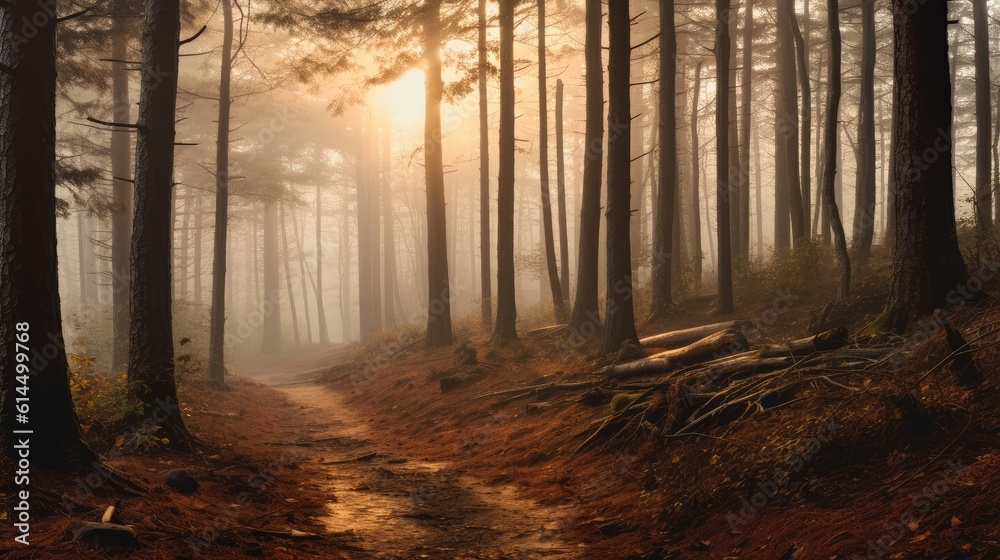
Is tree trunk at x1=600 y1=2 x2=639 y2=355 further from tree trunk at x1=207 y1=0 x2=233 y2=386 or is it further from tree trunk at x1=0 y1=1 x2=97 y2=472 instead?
tree trunk at x1=207 y1=0 x2=233 y2=386

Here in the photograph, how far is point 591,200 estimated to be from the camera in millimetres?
14719

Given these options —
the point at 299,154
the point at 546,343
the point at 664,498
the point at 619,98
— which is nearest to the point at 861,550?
the point at 664,498

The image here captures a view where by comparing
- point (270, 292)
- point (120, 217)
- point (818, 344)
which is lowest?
point (818, 344)

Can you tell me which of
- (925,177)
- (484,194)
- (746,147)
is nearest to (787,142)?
(746,147)

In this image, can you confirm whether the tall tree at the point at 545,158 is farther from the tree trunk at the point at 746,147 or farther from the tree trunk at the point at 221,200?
the tree trunk at the point at 221,200

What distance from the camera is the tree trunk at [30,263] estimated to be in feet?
17.6

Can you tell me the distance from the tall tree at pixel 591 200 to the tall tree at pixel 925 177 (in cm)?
714

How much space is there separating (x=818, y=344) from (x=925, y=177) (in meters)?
2.11

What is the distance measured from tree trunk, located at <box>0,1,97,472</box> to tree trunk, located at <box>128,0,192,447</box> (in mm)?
2409

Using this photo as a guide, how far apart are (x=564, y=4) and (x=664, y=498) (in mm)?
19371

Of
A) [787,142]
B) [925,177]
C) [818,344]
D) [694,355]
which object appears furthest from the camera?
[787,142]

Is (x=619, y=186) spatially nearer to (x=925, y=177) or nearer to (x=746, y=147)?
(x=925, y=177)

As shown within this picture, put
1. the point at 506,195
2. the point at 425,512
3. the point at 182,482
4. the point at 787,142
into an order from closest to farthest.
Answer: the point at 182,482, the point at 425,512, the point at 506,195, the point at 787,142

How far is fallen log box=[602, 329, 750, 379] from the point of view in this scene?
339 inches
